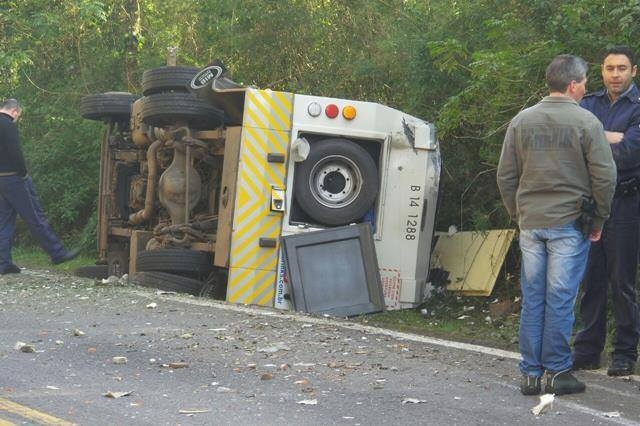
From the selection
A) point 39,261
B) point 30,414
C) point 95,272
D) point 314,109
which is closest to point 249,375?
point 30,414

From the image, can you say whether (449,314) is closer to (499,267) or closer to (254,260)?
(499,267)

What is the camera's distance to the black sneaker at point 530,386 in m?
6.17

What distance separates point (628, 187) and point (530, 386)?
1483 mm

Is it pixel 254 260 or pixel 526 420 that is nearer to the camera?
pixel 526 420

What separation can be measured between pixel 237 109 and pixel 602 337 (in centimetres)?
510

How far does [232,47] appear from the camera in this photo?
17016 millimetres

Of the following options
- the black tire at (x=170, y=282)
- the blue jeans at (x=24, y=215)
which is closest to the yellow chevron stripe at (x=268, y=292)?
the black tire at (x=170, y=282)

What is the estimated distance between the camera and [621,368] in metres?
6.95

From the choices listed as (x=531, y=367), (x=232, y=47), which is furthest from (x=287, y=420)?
(x=232, y=47)

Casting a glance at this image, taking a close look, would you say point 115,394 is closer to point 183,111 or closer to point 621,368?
point 621,368

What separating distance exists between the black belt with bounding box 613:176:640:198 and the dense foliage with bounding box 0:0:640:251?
2.36m

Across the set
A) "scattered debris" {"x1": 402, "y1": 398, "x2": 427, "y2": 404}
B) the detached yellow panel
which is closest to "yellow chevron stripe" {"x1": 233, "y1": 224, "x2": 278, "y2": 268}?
the detached yellow panel

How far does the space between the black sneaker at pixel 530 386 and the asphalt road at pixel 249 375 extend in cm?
7

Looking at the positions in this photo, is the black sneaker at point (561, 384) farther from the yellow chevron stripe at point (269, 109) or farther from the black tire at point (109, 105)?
the black tire at point (109, 105)
